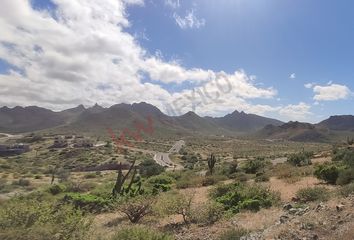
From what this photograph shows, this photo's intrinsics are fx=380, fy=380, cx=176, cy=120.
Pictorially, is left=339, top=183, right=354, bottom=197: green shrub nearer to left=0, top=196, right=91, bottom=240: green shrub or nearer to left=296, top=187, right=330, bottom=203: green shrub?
left=296, top=187, right=330, bottom=203: green shrub

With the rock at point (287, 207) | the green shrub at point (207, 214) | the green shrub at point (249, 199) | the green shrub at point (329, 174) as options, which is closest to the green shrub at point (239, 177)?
the green shrub at point (329, 174)

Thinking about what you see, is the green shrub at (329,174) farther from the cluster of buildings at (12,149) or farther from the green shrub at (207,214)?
the cluster of buildings at (12,149)

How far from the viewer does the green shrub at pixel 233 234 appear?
39.6 ft

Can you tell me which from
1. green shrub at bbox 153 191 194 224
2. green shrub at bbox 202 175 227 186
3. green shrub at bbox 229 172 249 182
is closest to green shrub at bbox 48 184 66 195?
green shrub at bbox 202 175 227 186

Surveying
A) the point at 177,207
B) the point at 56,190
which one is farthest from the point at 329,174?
the point at 56,190

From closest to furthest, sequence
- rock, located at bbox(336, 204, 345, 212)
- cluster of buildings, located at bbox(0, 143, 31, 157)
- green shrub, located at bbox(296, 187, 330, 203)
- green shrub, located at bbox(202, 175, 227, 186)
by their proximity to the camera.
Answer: rock, located at bbox(336, 204, 345, 212) → green shrub, located at bbox(296, 187, 330, 203) → green shrub, located at bbox(202, 175, 227, 186) → cluster of buildings, located at bbox(0, 143, 31, 157)

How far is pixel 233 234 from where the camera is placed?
12.2 metres

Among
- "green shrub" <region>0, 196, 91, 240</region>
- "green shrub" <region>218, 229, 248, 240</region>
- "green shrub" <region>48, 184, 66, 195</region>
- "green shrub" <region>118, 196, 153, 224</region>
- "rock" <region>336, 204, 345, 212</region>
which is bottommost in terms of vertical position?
"green shrub" <region>48, 184, 66, 195</region>

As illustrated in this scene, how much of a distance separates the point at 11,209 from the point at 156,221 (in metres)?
6.86

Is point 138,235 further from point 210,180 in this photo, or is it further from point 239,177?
point 239,177

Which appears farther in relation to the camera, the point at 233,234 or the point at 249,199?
the point at 249,199

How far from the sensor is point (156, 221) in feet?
55.5

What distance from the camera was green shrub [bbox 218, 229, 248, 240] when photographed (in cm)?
1208

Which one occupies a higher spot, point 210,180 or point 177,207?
point 177,207
